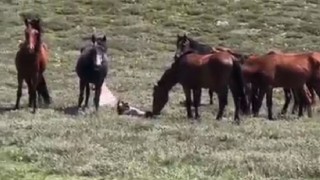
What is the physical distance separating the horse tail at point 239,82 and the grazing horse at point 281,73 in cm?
56

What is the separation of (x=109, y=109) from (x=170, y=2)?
27585mm

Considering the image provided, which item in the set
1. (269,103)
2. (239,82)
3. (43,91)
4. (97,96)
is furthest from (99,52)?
(269,103)

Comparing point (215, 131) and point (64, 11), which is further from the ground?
point (215, 131)

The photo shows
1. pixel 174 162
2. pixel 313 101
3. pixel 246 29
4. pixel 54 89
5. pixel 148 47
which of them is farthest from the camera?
pixel 246 29

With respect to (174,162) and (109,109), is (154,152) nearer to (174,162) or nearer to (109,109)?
(174,162)

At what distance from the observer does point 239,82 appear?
61.6 feet

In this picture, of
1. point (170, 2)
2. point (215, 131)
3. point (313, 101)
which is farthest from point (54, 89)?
point (170, 2)

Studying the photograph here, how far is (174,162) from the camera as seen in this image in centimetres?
1249

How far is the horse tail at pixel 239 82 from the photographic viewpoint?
18.5 metres

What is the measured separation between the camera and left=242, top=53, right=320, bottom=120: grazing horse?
65.5 feet

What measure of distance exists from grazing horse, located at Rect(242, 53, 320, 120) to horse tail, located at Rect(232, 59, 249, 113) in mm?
564

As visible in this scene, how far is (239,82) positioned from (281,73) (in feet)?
5.78

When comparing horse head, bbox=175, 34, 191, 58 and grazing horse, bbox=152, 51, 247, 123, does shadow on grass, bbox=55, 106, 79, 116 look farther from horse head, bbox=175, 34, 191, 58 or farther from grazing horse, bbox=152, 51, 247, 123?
horse head, bbox=175, 34, 191, 58

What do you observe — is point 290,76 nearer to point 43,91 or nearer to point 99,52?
point 99,52
